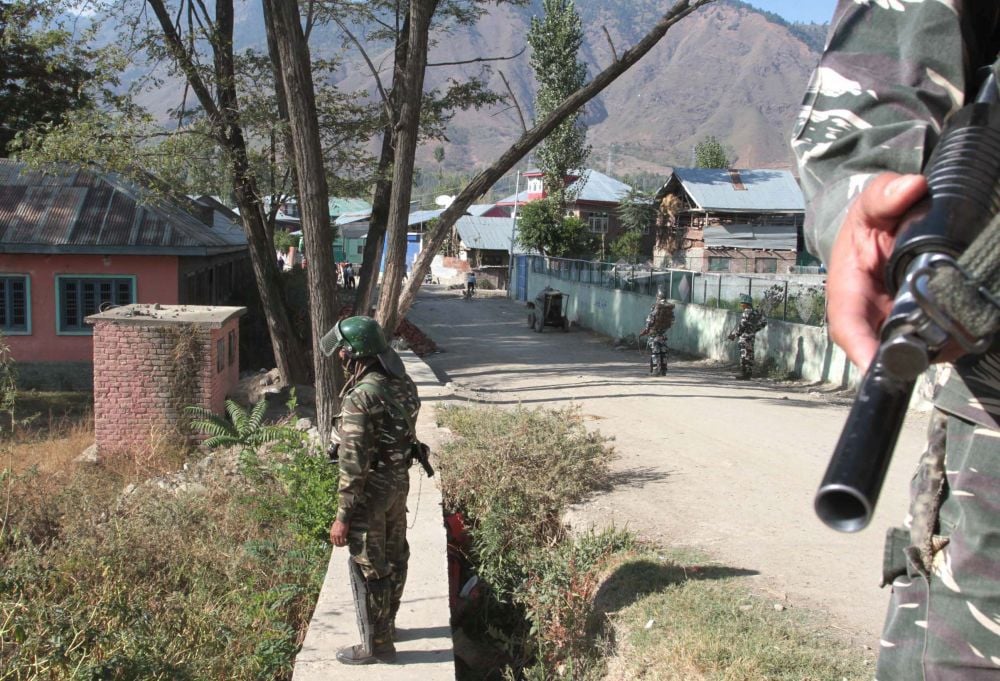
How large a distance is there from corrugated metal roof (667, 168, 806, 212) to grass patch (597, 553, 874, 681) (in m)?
A: 39.9

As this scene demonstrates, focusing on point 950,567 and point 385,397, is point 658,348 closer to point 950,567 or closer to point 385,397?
point 385,397

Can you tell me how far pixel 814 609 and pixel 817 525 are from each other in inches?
75.9

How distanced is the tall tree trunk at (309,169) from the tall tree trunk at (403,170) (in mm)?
584

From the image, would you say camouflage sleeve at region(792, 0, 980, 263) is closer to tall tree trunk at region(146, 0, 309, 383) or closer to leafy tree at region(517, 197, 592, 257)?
tall tree trunk at region(146, 0, 309, 383)

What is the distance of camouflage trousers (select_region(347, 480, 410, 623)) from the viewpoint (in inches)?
186

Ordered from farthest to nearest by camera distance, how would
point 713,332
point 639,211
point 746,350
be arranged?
point 639,211, point 713,332, point 746,350

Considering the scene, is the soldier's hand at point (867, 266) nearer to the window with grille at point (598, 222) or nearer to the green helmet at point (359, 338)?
the green helmet at point (359, 338)

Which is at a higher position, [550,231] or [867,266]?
[550,231]

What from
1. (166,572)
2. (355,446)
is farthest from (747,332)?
(355,446)

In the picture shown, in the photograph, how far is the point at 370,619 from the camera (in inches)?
185

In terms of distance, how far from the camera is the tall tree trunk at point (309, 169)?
8.44 metres

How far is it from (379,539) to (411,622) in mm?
819

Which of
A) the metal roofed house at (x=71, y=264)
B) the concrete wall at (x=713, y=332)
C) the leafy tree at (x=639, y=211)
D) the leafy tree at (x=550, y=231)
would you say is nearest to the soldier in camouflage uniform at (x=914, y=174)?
the concrete wall at (x=713, y=332)

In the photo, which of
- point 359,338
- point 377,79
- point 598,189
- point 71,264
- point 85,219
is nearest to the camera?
point 359,338
